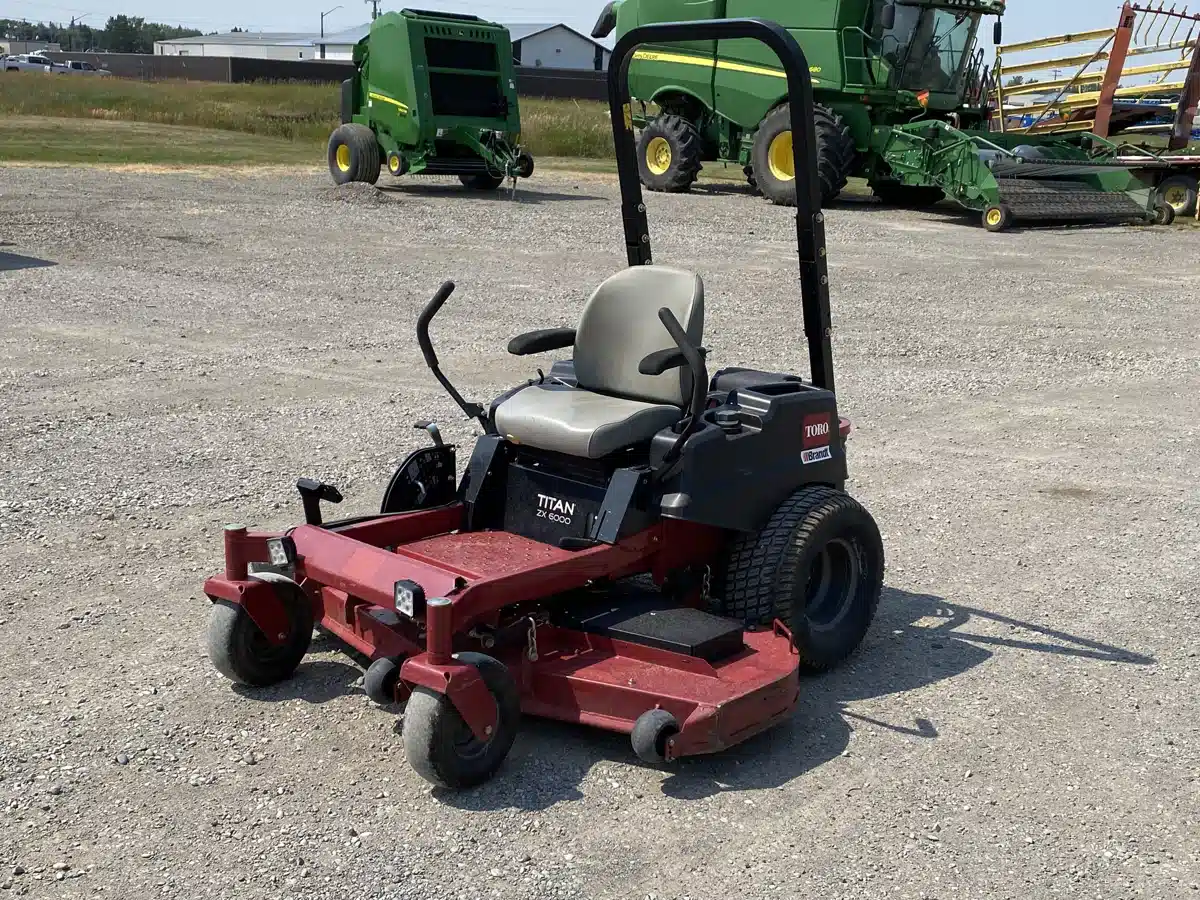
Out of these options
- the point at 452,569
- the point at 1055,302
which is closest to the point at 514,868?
the point at 452,569

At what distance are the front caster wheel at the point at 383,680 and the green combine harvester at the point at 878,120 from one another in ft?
47.9

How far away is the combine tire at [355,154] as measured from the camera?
19.2m

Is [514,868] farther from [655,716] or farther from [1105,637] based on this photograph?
[1105,637]

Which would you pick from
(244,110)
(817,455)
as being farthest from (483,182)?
(244,110)

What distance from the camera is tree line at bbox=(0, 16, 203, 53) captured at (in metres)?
140

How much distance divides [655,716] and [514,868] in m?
0.59

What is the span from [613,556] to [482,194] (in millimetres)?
16023

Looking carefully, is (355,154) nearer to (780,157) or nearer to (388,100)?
(388,100)

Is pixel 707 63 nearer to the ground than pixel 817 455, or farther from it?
farther from it

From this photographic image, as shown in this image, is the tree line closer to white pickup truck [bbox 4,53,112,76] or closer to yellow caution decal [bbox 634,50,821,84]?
white pickup truck [bbox 4,53,112,76]

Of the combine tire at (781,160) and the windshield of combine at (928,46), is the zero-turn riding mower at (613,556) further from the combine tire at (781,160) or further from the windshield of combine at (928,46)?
the windshield of combine at (928,46)

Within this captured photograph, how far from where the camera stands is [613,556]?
4277 millimetres

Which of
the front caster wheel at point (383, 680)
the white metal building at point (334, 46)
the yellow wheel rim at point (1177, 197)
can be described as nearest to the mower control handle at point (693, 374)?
the front caster wheel at point (383, 680)

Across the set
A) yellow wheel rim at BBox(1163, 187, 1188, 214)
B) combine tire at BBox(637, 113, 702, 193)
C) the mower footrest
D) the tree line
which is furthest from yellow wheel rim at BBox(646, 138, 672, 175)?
the tree line
